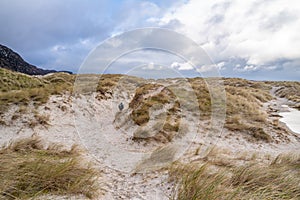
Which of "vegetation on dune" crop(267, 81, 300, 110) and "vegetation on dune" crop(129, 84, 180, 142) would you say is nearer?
"vegetation on dune" crop(129, 84, 180, 142)

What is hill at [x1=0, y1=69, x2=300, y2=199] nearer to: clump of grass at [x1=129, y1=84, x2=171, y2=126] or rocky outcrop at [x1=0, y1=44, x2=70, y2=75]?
clump of grass at [x1=129, y1=84, x2=171, y2=126]

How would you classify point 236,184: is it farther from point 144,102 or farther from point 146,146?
point 144,102

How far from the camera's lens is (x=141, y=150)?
6.44m

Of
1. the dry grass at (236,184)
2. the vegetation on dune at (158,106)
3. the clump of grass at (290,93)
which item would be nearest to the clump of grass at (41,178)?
the dry grass at (236,184)

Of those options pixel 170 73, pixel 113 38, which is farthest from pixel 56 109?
pixel 170 73

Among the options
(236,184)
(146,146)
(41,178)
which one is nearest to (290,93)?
(146,146)

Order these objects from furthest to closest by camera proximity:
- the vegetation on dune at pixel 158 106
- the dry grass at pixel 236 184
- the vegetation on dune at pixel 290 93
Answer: the vegetation on dune at pixel 290 93 → the vegetation on dune at pixel 158 106 → the dry grass at pixel 236 184

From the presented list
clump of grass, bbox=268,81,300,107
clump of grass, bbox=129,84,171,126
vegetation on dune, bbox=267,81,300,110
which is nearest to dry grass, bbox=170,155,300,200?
clump of grass, bbox=129,84,171,126

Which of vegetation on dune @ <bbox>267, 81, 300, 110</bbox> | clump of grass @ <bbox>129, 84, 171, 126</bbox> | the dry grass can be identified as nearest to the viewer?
the dry grass

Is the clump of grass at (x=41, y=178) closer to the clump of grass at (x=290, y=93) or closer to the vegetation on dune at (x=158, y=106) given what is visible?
the vegetation on dune at (x=158, y=106)

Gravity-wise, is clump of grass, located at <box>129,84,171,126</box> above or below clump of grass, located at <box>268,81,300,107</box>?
above

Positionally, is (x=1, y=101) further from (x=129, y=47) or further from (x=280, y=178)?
(x=280, y=178)

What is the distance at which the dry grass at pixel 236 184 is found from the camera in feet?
9.50

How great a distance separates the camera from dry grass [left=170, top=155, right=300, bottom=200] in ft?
9.50
